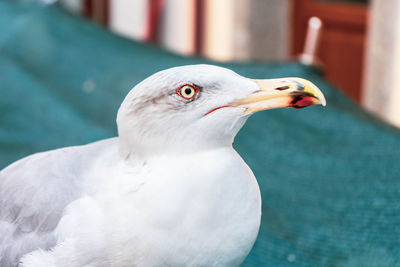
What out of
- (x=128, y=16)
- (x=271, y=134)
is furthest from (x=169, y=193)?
(x=128, y=16)

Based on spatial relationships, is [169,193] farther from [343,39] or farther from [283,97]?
[343,39]

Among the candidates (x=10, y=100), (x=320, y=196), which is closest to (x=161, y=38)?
(x=10, y=100)

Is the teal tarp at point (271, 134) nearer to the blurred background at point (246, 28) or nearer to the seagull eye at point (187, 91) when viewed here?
the blurred background at point (246, 28)

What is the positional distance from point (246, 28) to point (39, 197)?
1736 millimetres

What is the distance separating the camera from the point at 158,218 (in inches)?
17.9

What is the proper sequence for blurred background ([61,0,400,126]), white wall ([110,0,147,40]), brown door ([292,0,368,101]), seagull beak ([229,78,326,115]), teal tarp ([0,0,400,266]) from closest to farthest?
1. seagull beak ([229,78,326,115])
2. teal tarp ([0,0,400,266])
3. blurred background ([61,0,400,126])
4. white wall ([110,0,147,40])
5. brown door ([292,0,368,101])

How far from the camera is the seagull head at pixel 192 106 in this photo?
1.52ft

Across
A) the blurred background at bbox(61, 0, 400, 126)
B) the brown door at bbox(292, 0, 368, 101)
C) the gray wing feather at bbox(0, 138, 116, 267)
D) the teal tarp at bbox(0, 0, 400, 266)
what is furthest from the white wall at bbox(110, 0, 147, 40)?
the gray wing feather at bbox(0, 138, 116, 267)

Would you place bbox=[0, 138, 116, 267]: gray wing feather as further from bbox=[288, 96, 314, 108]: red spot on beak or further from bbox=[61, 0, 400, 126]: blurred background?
bbox=[61, 0, 400, 126]: blurred background

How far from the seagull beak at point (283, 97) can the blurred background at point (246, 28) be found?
4.11 feet

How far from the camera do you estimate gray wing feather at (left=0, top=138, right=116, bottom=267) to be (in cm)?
51

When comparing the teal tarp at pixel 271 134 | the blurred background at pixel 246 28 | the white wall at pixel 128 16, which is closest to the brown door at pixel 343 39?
the blurred background at pixel 246 28

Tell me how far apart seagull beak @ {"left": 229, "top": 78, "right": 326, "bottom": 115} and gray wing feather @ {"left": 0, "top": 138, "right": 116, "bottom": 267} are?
17 centimetres

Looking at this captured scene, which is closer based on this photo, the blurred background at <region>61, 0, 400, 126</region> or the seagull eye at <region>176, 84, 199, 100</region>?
the seagull eye at <region>176, 84, 199, 100</region>
